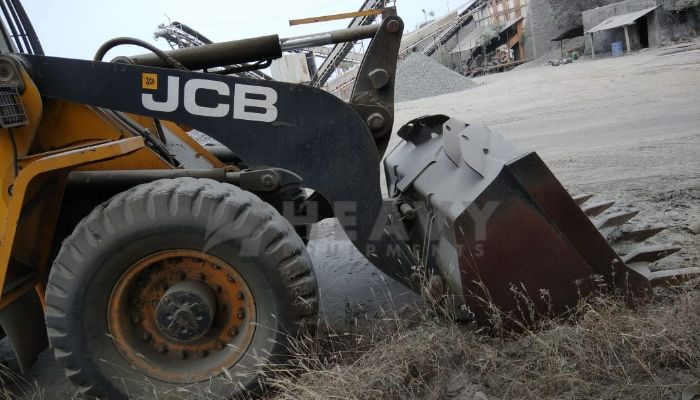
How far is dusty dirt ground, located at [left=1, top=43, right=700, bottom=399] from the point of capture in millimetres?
3945

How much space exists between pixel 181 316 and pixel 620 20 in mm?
33528

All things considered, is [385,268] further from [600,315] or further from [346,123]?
[600,315]

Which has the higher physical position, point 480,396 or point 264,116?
point 264,116

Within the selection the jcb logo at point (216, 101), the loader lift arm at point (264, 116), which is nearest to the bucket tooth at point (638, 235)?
the loader lift arm at point (264, 116)

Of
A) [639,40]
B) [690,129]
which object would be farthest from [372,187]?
[639,40]

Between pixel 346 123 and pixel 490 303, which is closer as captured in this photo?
pixel 490 303

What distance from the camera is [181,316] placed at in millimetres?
2660

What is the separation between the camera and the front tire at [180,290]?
2.59 m

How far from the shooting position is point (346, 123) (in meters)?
3.01

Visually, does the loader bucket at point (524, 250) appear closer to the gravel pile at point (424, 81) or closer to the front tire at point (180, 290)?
the front tire at point (180, 290)

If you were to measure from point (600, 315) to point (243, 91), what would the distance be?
6.68 ft

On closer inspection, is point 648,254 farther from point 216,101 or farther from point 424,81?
point 424,81

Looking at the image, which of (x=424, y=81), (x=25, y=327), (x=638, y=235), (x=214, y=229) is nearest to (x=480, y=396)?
(x=214, y=229)

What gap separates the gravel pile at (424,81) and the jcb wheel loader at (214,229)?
2209 centimetres
